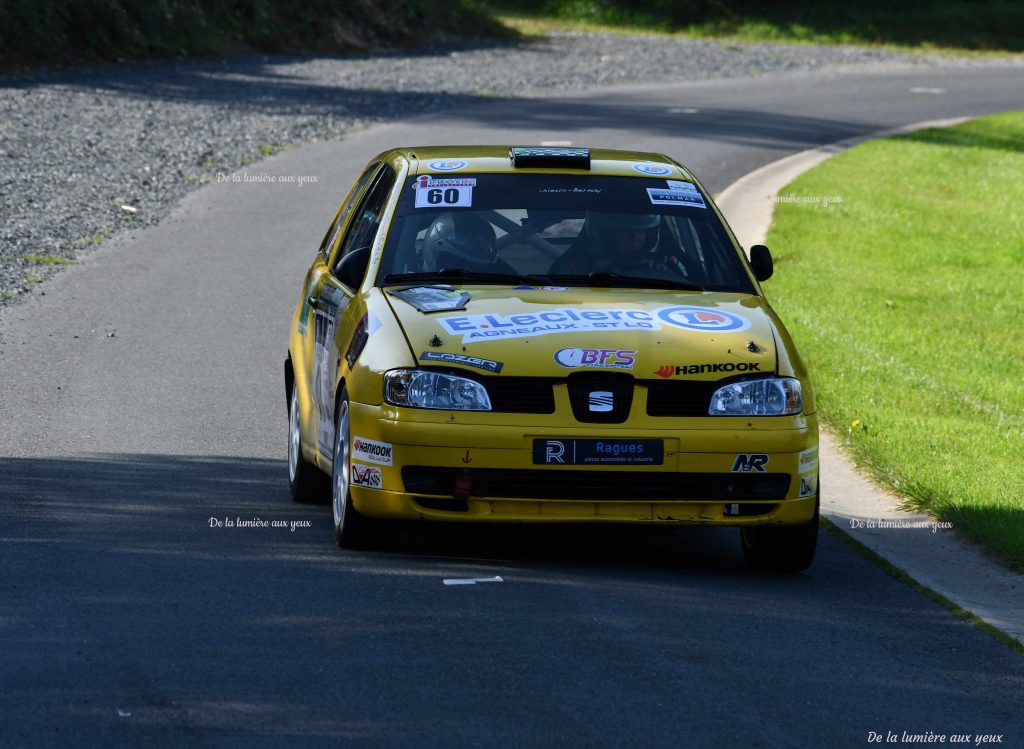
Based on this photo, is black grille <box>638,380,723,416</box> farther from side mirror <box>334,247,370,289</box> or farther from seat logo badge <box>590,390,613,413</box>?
side mirror <box>334,247,370,289</box>

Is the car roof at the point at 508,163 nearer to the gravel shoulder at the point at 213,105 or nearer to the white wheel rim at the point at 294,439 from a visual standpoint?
the white wheel rim at the point at 294,439

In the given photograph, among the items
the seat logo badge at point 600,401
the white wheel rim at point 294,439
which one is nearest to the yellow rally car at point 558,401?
the seat logo badge at point 600,401

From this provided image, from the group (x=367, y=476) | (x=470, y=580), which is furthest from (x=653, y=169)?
(x=470, y=580)

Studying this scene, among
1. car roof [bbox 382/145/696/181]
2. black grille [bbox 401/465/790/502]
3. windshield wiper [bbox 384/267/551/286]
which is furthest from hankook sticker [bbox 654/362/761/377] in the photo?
car roof [bbox 382/145/696/181]

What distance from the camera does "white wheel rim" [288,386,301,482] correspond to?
28.7 ft

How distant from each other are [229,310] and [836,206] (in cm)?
861

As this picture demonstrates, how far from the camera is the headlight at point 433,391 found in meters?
7.01

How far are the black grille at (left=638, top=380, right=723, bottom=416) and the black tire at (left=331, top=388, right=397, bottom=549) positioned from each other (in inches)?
48.0

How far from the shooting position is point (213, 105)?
88.0 feet

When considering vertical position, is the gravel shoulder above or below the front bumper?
below

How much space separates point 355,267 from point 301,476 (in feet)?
3.76

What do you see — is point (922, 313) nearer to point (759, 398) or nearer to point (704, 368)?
point (759, 398)

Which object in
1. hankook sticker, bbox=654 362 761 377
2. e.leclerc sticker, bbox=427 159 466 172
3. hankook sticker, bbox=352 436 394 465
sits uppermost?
e.leclerc sticker, bbox=427 159 466 172

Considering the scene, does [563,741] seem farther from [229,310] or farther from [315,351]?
[229,310]
